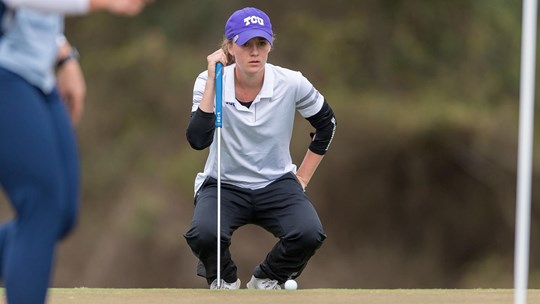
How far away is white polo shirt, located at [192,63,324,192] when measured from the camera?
8195 mm

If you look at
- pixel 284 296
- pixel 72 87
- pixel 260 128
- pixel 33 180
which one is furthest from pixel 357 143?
pixel 33 180

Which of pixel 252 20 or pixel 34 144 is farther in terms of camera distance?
pixel 252 20

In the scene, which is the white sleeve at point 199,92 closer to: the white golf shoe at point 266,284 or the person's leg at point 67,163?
the white golf shoe at point 266,284

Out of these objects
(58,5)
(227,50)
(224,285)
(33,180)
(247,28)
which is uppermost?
(58,5)

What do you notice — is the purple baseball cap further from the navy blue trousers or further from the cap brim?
the navy blue trousers

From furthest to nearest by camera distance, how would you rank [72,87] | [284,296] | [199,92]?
1. [199,92]
2. [284,296]
3. [72,87]

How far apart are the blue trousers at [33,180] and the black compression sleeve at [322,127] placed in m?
3.85

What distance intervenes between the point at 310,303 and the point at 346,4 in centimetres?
1726

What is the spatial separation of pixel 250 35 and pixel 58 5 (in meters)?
3.58

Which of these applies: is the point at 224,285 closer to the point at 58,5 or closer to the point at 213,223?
the point at 213,223

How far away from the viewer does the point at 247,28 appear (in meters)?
8.15

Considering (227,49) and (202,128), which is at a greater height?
(227,49)

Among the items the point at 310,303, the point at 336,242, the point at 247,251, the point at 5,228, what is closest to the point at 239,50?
the point at 310,303

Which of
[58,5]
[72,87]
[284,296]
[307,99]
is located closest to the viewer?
[58,5]
